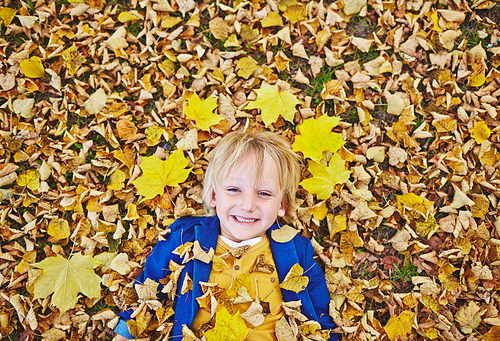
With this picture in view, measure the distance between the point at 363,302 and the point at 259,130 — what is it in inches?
61.6

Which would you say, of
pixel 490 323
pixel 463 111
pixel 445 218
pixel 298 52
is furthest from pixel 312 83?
pixel 490 323

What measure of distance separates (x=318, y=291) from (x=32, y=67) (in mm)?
2824

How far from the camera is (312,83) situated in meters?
2.58

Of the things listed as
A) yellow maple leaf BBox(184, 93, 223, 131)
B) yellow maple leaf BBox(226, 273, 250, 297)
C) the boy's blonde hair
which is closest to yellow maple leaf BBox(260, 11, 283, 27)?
yellow maple leaf BBox(184, 93, 223, 131)

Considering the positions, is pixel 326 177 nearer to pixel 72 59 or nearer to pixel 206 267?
pixel 206 267

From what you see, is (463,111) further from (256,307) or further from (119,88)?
(119,88)

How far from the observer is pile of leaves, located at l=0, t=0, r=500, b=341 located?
2.32 metres

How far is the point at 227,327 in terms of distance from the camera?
1.89m

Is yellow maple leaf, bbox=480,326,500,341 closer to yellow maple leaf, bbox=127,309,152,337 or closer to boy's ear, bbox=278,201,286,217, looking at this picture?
boy's ear, bbox=278,201,286,217

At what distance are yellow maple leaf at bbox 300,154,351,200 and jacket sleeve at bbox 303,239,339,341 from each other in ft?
1.58

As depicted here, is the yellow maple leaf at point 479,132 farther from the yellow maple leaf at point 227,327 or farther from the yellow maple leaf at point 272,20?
the yellow maple leaf at point 227,327

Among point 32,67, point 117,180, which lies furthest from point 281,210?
point 32,67

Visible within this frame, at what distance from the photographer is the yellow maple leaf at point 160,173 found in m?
→ 2.32

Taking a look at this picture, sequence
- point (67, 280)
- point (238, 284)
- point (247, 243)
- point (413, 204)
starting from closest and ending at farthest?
point (238, 284)
point (247, 243)
point (67, 280)
point (413, 204)
